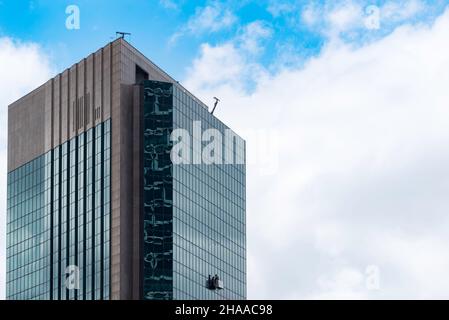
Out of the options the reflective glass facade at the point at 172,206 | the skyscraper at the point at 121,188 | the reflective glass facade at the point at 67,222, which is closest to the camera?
the reflective glass facade at the point at 172,206

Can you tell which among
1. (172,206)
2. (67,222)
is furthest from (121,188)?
(67,222)

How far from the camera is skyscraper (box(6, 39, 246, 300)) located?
17375 cm

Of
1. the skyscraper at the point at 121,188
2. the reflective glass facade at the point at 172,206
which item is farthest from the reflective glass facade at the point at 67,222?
the reflective glass facade at the point at 172,206

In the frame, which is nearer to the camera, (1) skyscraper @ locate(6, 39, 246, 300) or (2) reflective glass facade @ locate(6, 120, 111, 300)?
(1) skyscraper @ locate(6, 39, 246, 300)

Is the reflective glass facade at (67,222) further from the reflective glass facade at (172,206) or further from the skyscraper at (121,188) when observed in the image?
the reflective glass facade at (172,206)

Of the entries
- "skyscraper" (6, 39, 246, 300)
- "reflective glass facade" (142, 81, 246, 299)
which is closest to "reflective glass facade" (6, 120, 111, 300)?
"skyscraper" (6, 39, 246, 300)

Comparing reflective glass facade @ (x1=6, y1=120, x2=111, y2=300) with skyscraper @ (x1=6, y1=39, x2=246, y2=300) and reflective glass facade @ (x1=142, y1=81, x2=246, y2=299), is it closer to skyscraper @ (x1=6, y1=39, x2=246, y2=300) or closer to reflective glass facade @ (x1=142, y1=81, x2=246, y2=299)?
skyscraper @ (x1=6, y1=39, x2=246, y2=300)

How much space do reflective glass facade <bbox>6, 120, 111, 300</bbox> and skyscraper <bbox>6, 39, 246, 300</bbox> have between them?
0.61 feet

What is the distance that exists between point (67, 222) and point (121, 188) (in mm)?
15712

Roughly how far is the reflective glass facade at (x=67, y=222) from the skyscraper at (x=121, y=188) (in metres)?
0.19

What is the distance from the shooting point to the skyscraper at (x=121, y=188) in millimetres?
173750

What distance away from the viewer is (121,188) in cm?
17375

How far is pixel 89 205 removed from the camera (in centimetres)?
18038
